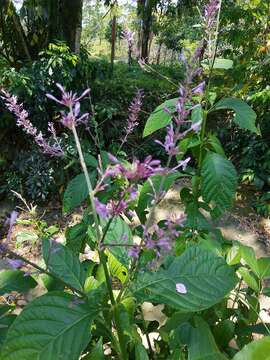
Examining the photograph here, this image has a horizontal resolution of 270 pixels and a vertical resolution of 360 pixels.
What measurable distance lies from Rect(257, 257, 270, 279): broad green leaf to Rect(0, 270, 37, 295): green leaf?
761mm

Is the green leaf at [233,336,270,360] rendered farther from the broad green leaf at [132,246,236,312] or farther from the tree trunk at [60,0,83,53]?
the tree trunk at [60,0,83,53]

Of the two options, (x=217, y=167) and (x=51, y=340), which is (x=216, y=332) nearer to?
(x=217, y=167)

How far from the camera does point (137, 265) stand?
2.65ft

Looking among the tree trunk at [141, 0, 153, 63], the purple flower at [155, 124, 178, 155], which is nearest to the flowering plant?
the purple flower at [155, 124, 178, 155]

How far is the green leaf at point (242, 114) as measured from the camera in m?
1.21

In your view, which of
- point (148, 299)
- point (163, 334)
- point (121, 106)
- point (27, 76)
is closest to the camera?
point (148, 299)

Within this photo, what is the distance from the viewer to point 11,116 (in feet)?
14.4

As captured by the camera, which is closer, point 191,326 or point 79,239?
point 191,326

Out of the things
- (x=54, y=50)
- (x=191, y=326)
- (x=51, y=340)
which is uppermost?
(x=54, y=50)

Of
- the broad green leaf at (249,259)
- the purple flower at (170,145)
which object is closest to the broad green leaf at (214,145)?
the broad green leaf at (249,259)

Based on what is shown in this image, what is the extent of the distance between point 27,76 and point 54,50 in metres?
0.46

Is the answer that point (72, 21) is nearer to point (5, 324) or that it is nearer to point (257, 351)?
point (5, 324)

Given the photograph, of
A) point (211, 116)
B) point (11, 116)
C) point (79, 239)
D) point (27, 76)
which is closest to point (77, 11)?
point (27, 76)

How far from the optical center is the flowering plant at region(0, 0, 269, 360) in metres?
0.64
